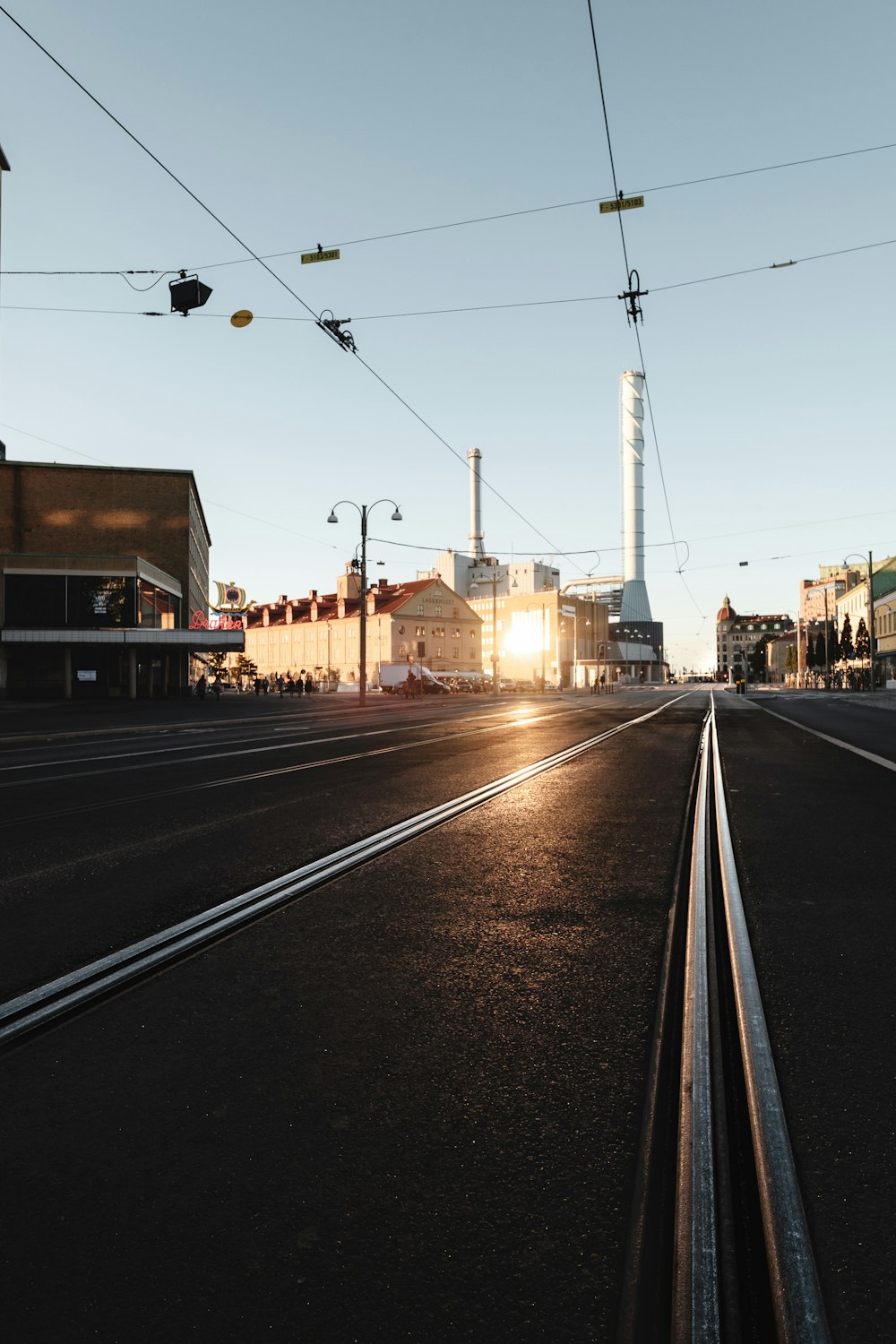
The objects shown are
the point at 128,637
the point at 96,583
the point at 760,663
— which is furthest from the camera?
the point at 760,663

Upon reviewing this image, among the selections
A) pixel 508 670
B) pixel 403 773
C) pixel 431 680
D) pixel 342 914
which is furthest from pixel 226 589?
pixel 342 914

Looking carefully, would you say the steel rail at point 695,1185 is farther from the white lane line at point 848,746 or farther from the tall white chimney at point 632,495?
the tall white chimney at point 632,495

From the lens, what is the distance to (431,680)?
6775 centimetres

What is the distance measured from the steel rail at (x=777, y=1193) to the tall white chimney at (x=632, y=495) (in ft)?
539

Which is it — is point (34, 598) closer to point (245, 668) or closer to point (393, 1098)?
point (393, 1098)

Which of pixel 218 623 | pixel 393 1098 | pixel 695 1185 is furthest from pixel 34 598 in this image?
pixel 695 1185

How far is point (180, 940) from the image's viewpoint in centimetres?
393

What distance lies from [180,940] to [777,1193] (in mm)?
2755

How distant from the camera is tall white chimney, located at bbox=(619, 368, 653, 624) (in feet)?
538

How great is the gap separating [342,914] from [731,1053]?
220 centimetres

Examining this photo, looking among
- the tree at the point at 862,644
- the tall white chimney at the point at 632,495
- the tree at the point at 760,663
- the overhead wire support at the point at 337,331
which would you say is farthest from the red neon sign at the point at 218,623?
the tree at the point at 760,663

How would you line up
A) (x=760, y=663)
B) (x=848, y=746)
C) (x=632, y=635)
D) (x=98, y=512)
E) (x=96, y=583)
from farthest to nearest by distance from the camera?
(x=760, y=663), (x=632, y=635), (x=98, y=512), (x=96, y=583), (x=848, y=746)

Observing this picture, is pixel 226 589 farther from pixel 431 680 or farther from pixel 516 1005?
pixel 516 1005

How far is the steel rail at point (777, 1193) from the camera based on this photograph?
5.22 feet
